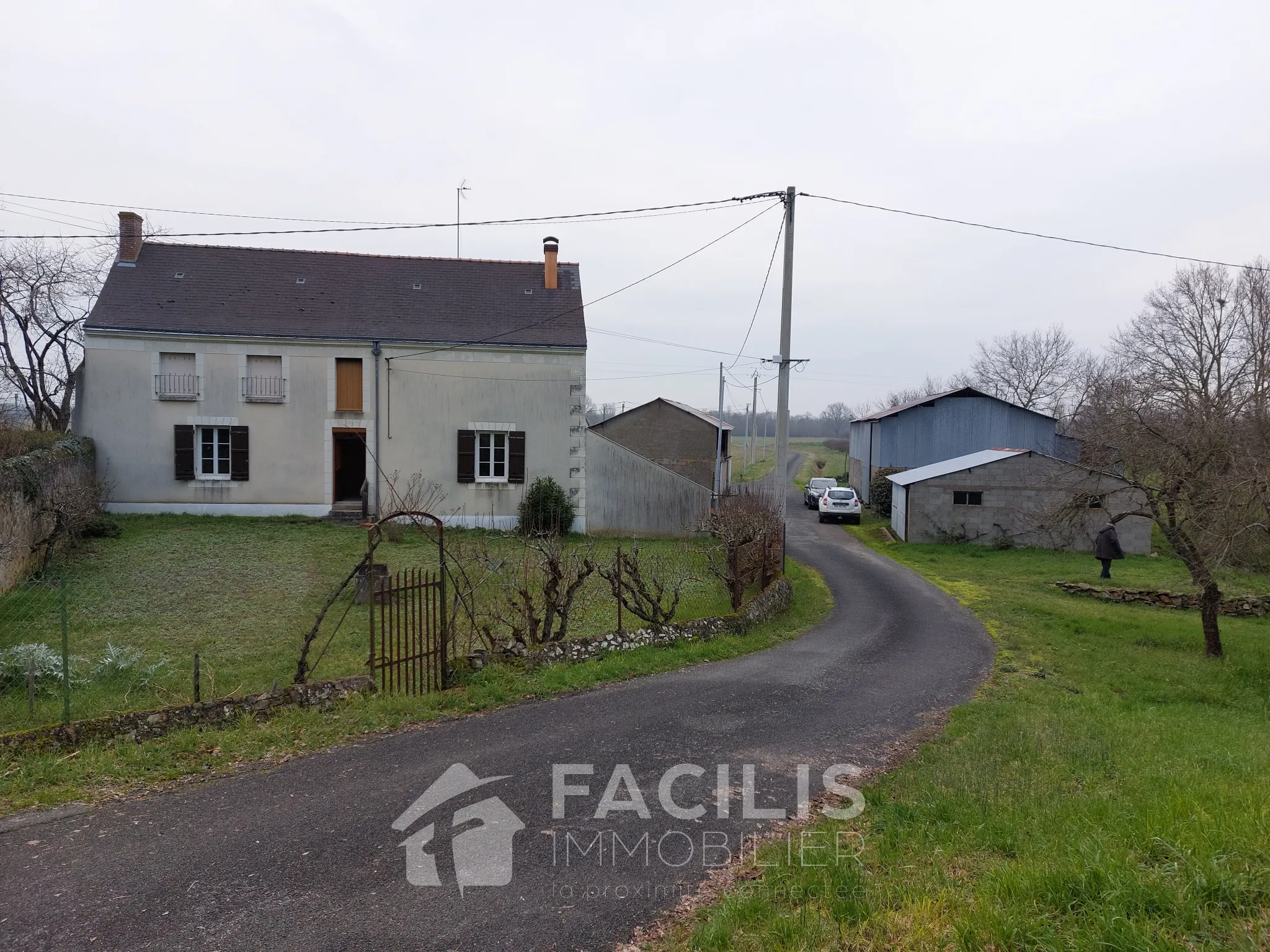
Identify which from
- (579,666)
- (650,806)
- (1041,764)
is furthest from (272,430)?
(1041,764)

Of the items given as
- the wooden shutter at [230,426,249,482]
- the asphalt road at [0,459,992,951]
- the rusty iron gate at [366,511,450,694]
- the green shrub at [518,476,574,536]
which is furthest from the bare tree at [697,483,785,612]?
the wooden shutter at [230,426,249,482]

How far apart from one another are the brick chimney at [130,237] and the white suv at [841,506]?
86.4 feet

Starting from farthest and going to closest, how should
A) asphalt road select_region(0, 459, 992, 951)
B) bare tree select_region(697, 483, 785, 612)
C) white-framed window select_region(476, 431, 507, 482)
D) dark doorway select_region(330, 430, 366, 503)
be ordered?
dark doorway select_region(330, 430, 366, 503), white-framed window select_region(476, 431, 507, 482), bare tree select_region(697, 483, 785, 612), asphalt road select_region(0, 459, 992, 951)

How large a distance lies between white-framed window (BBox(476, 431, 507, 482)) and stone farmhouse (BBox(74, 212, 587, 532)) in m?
0.04

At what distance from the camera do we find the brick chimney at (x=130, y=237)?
22.7 m

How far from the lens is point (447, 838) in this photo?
5.09 meters

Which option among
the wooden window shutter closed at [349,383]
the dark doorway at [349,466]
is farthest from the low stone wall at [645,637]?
the dark doorway at [349,466]

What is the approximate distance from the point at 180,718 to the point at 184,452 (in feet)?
57.0

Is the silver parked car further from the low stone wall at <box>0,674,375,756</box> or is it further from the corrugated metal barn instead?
the low stone wall at <box>0,674,375,756</box>

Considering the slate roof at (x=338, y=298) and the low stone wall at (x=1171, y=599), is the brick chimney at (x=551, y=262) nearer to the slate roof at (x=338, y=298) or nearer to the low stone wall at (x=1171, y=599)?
the slate roof at (x=338, y=298)

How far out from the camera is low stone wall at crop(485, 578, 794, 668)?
9.42 metres

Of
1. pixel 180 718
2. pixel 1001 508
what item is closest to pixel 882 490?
pixel 1001 508

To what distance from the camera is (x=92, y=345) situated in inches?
833

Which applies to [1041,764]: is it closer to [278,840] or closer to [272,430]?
[278,840]
